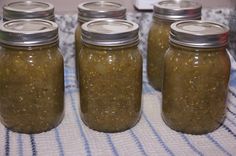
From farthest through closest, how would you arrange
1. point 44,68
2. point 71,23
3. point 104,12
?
1. point 71,23
2. point 104,12
3. point 44,68

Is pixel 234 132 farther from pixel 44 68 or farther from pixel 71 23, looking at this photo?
pixel 71 23

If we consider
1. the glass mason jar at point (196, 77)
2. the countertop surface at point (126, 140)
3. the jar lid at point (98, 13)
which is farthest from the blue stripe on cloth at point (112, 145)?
the jar lid at point (98, 13)

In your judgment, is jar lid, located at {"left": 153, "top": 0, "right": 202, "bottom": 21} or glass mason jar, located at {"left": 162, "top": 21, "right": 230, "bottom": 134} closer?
glass mason jar, located at {"left": 162, "top": 21, "right": 230, "bottom": 134}

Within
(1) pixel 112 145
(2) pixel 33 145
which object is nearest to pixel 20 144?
(2) pixel 33 145

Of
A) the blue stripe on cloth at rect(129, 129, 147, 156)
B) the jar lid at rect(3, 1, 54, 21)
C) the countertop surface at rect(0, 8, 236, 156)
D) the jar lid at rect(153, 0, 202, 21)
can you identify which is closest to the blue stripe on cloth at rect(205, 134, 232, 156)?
the countertop surface at rect(0, 8, 236, 156)

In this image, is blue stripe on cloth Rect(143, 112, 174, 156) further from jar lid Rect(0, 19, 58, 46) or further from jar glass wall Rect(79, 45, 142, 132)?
jar lid Rect(0, 19, 58, 46)

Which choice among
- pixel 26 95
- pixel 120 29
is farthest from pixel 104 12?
pixel 26 95

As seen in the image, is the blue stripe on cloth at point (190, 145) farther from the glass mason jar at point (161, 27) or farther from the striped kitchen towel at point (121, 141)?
the glass mason jar at point (161, 27)
